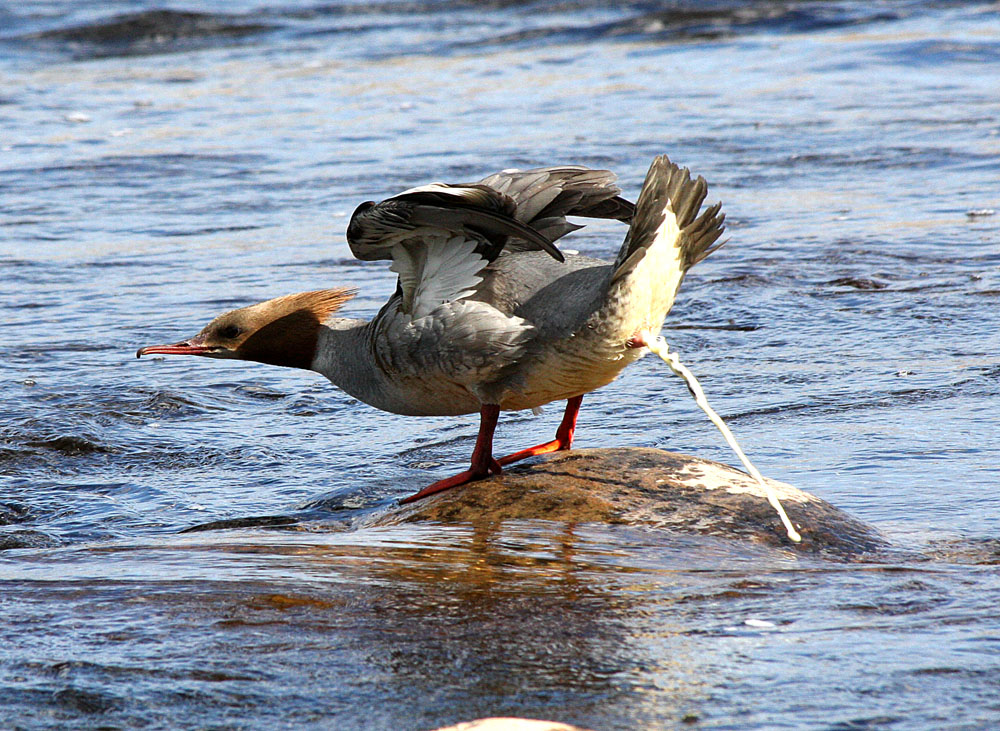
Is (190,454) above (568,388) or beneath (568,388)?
beneath

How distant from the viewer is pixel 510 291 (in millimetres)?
4594

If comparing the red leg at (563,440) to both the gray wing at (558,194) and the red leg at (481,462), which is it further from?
the gray wing at (558,194)

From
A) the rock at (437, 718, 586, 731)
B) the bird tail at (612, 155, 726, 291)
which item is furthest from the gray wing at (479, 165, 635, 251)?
the rock at (437, 718, 586, 731)

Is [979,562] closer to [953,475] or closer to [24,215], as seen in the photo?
[953,475]

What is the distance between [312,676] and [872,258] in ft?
19.3

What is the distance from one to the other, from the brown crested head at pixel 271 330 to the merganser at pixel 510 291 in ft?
0.65

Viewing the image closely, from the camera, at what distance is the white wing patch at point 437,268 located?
4551 millimetres

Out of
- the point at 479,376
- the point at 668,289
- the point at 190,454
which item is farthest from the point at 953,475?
the point at 190,454

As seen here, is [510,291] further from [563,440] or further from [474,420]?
[474,420]

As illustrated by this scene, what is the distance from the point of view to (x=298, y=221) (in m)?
9.24

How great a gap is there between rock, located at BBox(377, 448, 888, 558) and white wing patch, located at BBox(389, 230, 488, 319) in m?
0.64

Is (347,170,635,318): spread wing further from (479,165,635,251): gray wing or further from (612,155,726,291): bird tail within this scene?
(612,155,726,291): bird tail

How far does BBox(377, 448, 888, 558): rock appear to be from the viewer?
4125 millimetres

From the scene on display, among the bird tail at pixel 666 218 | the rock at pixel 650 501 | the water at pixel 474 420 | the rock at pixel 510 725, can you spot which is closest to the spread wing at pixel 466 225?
the bird tail at pixel 666 218
